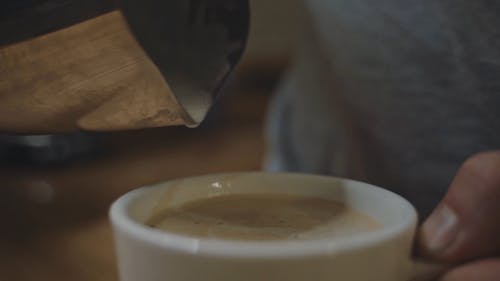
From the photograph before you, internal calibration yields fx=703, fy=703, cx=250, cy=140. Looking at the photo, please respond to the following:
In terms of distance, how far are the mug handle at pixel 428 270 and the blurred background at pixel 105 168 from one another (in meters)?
0.18

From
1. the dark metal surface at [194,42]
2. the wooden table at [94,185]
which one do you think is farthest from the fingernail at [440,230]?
the wooden table at [94,185]

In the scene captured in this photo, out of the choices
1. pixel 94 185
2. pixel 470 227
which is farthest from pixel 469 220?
pixel 94 185

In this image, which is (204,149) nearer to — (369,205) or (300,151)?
(300,151)

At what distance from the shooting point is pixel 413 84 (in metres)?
0.49

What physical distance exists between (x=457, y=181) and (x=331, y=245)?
0.29ft

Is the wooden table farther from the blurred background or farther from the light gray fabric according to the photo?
the light gray fabric

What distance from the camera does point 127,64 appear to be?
0.32 m

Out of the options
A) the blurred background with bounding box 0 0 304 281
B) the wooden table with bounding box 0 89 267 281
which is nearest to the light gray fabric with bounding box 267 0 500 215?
the blurred background with bounding box 0 0 304 281

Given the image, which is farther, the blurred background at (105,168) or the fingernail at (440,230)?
the blurred background at (105,168)

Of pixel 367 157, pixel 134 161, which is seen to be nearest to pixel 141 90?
pixel 367 157

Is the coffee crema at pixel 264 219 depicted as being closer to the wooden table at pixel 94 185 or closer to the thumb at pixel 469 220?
the thumb at pixel 469 220

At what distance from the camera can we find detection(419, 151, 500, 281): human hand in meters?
0.33

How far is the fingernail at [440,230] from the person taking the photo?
0.33 m

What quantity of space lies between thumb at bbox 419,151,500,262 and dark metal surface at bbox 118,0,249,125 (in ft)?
0.44
